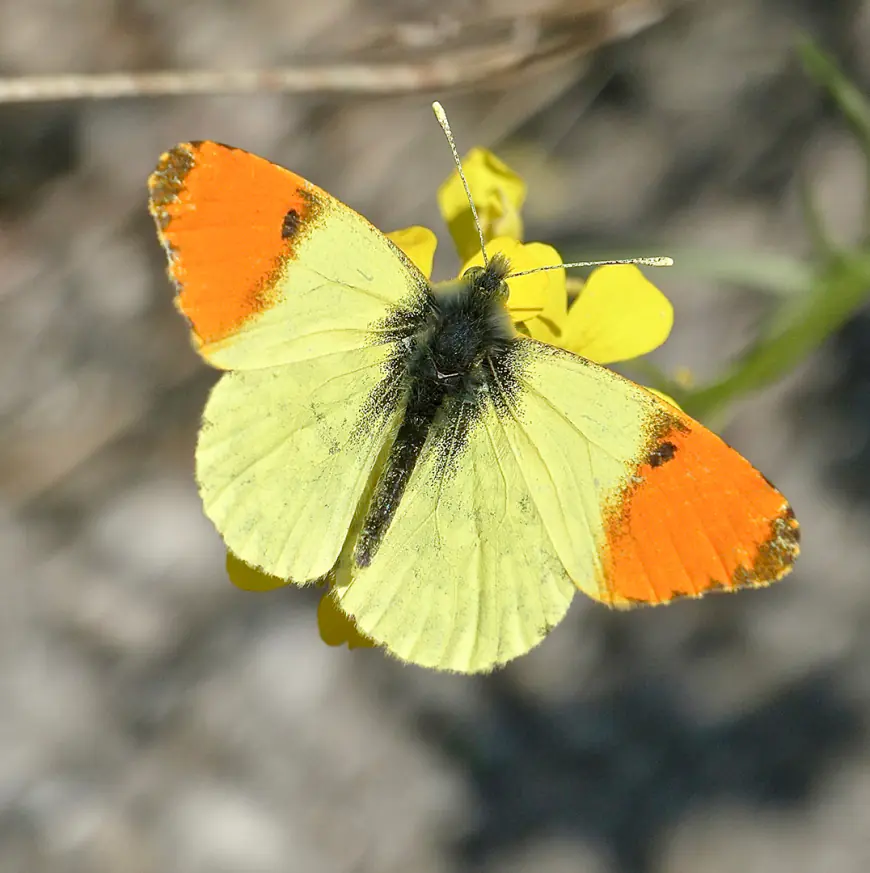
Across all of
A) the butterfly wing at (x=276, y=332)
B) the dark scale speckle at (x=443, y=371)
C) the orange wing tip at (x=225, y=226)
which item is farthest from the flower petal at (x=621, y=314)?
the orange wing tip at (x=225, y=226)

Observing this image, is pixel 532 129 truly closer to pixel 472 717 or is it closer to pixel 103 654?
pixel 472 717

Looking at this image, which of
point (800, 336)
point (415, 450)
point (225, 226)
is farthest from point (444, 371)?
point (800, 336)

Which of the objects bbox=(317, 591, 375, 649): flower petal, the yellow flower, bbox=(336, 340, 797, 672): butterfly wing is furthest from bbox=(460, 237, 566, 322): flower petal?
bbox=(317, 591, 375, 649): flower petal

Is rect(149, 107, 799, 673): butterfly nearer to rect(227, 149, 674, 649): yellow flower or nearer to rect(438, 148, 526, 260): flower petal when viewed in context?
rect(227, 149, 674, 649): yellow flower

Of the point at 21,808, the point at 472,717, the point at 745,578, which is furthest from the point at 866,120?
the point at 21,808

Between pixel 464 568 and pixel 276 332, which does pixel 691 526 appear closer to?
pixel 464 568

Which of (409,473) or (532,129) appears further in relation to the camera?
(532,129)

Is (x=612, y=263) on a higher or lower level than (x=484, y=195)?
lower
